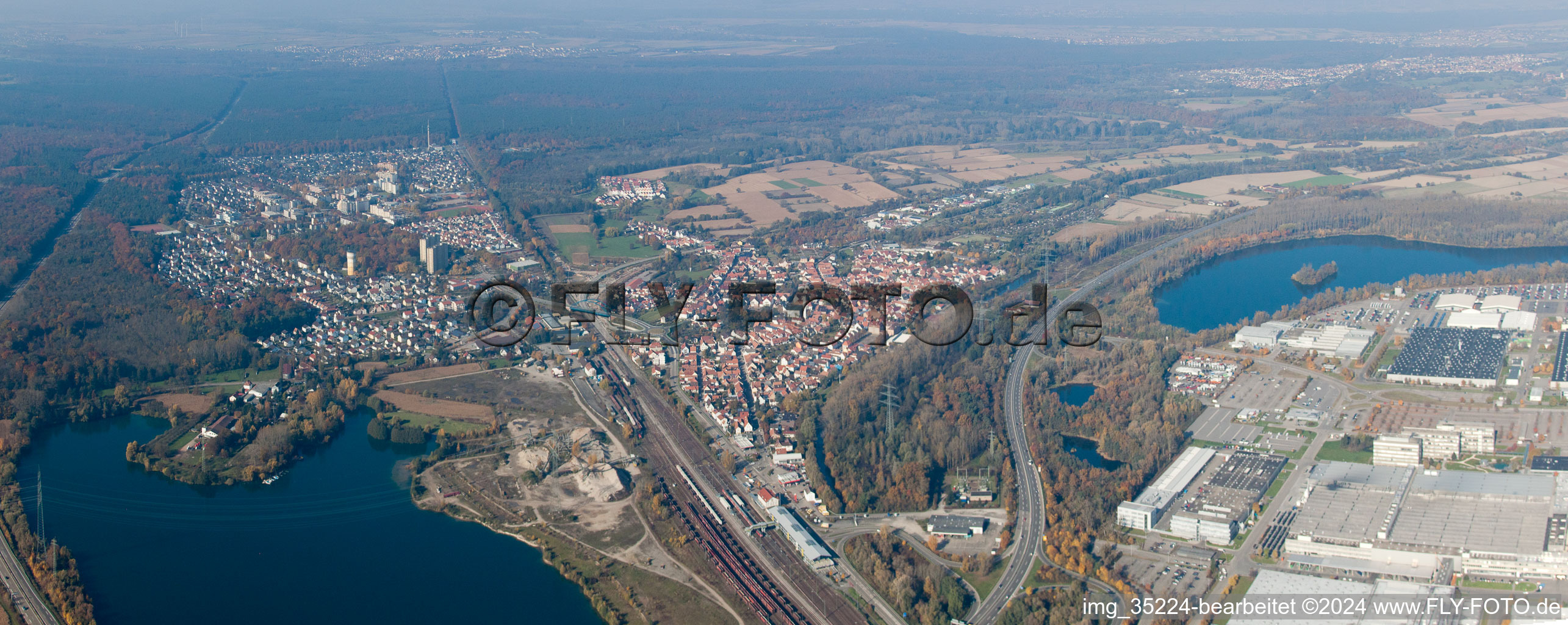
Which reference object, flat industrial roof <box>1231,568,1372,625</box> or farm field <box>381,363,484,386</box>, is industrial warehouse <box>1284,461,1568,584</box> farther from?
farm field <box>381,363,484,386</box>

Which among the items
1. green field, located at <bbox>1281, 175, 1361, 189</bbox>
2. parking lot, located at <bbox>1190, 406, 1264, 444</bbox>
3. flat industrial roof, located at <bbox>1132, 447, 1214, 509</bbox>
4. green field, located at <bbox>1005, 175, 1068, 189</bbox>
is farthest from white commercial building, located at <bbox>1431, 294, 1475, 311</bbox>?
green field, located at <bbox>1005, 175, 1068, 189</bbox>

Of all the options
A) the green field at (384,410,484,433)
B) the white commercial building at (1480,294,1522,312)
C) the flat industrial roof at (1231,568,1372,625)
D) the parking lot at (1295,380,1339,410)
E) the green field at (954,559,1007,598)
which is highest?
the white commercial building at (1480,294,1522,312)

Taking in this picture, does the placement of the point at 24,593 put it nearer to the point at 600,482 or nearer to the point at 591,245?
the point at 600,482

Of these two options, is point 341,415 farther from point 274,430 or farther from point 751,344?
point 751,344

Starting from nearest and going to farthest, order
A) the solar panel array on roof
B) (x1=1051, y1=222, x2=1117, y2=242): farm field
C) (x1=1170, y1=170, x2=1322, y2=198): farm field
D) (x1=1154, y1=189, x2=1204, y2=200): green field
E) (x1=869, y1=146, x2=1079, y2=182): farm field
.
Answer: the solar panel array on roof → (x1=1051, y1=222, x2=1117, y2=242): farm field → (x1=1154, y1=189, x2=1204, y2=200): green field → (x1=1170, y1=170, x2=1322, y2=198): farm field → (x1=869, y1=146, x2=1079, y2=182): farm field

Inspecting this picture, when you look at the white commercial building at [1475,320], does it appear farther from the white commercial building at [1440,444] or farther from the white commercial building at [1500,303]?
the white commercial building at [1440,444]
